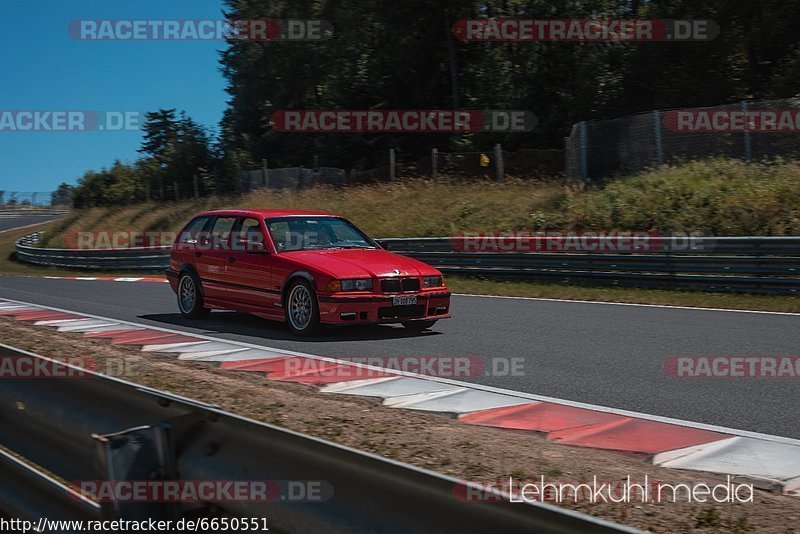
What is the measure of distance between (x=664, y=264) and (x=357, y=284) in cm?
782

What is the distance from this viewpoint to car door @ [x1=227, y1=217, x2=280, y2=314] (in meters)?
11.0

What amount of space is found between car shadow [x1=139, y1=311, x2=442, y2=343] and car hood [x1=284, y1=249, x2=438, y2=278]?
772 mm

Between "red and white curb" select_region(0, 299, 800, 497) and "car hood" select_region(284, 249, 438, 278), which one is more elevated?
"car hood" select_region(284, 249, 438, 278)

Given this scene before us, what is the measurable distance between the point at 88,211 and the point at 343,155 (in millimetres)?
18157

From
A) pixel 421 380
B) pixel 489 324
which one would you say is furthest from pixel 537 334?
pixel 421 380

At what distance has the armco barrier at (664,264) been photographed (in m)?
14.3

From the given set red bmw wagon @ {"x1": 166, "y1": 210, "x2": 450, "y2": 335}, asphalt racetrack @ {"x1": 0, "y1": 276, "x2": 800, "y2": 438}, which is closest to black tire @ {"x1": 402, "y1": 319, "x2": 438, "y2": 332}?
red bmw wagon @ {"x1": 166, "y1": 210, "x2": 450, "y2": 335}

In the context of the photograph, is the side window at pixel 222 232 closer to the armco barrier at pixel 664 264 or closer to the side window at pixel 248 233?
the side window at pixel 248 233

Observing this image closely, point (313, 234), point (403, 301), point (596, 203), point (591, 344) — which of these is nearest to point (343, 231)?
point (313, 234)

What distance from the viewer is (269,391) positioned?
7.22 metres

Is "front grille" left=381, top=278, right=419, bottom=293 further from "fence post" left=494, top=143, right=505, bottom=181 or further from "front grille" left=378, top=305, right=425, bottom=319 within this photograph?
"fence post" left=494, top=143, right=505, bottom=181

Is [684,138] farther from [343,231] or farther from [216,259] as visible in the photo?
[216,259]

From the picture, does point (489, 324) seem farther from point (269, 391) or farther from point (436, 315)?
point (269, 391)

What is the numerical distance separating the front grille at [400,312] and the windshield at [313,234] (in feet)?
4.52
